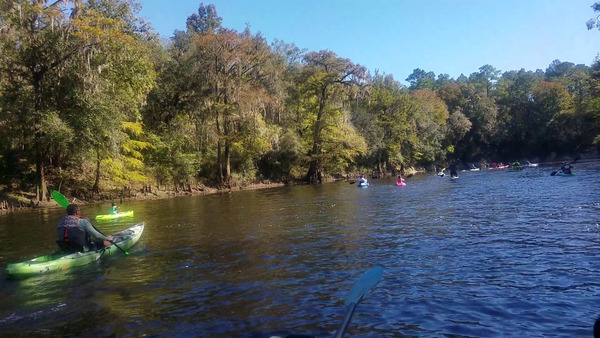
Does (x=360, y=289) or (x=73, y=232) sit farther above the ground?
(x=73, y=232)

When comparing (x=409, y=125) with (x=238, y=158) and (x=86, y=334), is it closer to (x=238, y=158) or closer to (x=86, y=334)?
(x=238, y=158)

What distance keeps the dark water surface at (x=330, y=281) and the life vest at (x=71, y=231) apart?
789 mm

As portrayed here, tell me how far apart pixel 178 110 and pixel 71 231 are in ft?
93.5

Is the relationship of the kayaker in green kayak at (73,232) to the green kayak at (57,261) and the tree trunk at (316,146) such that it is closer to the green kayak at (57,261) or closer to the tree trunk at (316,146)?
the green kayak at (57,261)

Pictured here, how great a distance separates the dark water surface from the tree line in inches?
544

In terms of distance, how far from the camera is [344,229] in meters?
13.4

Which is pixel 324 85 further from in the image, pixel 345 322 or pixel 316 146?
pixel 345 322

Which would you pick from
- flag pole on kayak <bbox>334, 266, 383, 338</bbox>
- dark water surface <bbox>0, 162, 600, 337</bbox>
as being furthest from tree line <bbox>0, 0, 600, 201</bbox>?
flag pole on kayak <bbox>334, 266, 383, 338</bbox>

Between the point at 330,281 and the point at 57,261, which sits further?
the point at 57,261

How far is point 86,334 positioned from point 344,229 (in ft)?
28.7

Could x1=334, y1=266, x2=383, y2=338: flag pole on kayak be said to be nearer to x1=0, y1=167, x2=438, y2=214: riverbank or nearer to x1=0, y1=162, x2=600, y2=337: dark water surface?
x1=0, y1=162, x2=600, y2=337: dark water surface

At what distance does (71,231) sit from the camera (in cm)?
1002

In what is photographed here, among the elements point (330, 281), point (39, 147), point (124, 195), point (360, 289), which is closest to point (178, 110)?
point (124, 195)

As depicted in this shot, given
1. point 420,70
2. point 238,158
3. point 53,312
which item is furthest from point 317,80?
point 420,70
